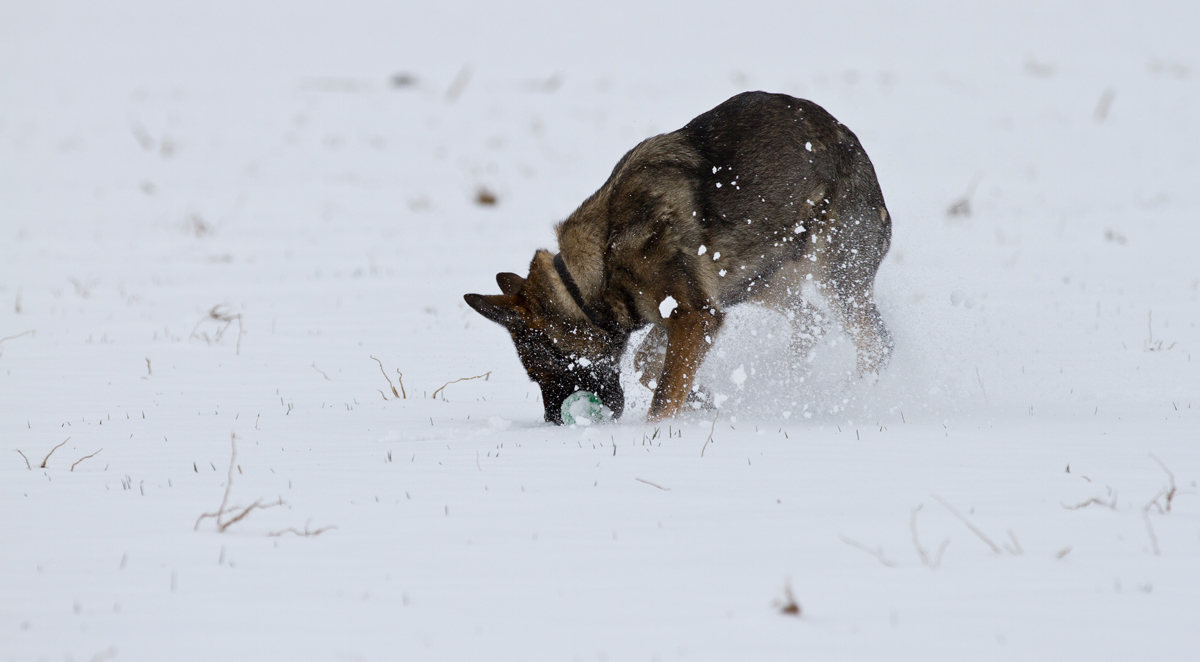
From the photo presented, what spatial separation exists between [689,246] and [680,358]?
1.95 feet

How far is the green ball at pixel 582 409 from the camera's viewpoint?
16.8ft

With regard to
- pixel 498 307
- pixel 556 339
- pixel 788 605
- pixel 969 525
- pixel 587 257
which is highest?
pixel 587 257

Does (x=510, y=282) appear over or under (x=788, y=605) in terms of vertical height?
over

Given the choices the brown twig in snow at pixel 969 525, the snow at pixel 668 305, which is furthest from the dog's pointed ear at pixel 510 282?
the brown twig in snow at pixel 969 525

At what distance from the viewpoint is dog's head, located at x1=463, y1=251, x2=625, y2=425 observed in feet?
17.6

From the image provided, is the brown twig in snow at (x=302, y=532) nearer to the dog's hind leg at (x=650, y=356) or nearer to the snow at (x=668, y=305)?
the snow at (x=668, y=305)

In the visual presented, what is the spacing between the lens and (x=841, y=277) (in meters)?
5.98

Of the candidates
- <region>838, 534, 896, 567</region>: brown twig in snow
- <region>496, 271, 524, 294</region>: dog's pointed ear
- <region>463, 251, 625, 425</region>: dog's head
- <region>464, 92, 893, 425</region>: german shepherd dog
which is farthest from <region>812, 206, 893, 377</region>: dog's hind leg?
<region>838, 534, 896, 567</region>: brown twig in snow

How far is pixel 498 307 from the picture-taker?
17.3ft

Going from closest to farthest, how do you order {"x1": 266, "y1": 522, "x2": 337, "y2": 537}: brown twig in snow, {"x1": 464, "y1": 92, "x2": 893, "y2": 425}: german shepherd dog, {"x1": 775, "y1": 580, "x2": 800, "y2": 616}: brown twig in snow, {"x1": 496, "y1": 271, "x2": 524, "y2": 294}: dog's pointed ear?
{"x1": 775, "y1": 580, "x2": 800, "y2": 616}: brown twig in snow
{"x1": 266, "y1": 522, "x2": 337, "y2": 537}: brown twig in snow
{"x1": 464, "y1": 92, "x2": 893, "y2": 425}: german shepherd dog
{"x1": 496, "y1": 271, "x2": 524, "y2": 294}: dog's pointed ear

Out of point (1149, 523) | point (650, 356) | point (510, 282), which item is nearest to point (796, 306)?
point (650, 356)

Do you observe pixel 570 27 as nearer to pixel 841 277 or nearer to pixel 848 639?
pixel 841 277

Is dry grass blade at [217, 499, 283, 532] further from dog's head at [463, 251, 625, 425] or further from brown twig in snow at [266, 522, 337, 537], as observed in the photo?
dog's head at [463, 251, 625, 425]

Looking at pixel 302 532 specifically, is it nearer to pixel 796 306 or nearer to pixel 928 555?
pixel 928 555
